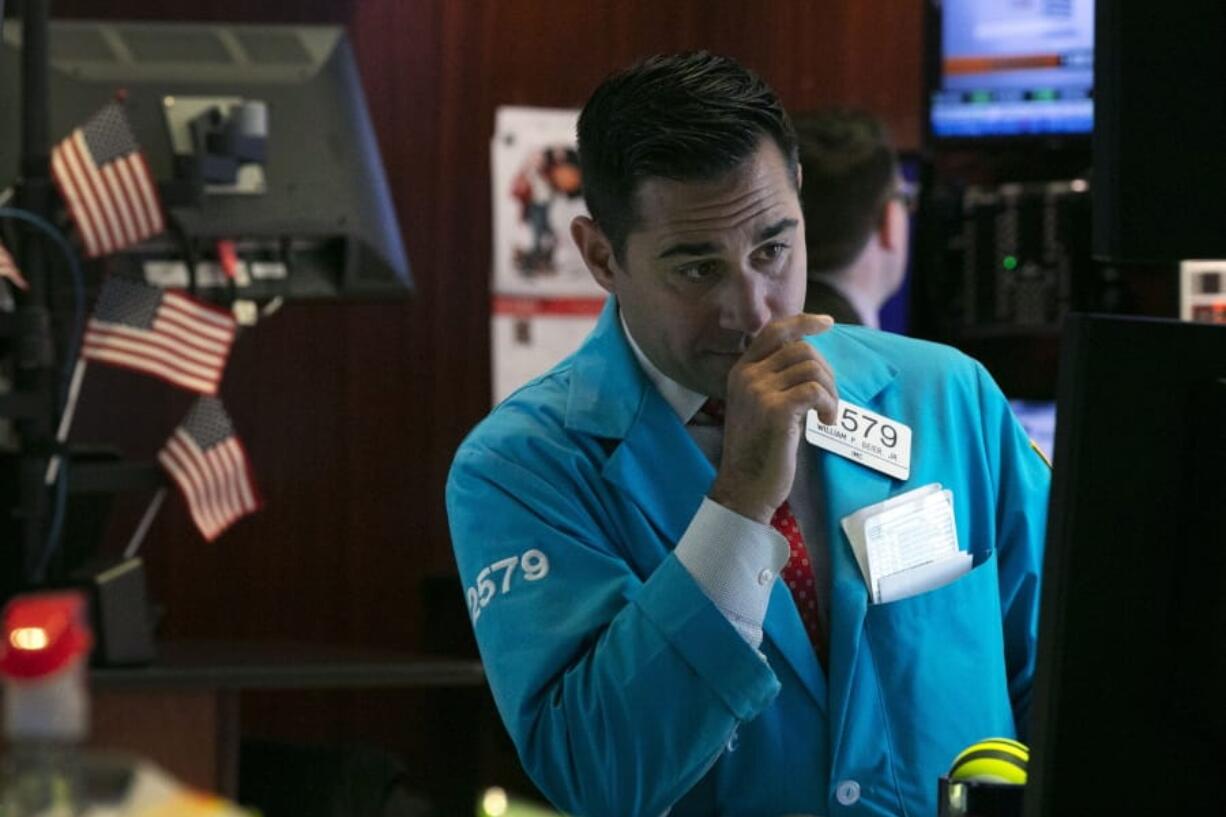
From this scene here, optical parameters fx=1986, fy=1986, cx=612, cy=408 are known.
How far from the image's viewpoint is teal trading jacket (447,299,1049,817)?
179 cm

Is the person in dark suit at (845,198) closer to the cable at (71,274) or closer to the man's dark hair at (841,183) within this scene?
the man's dark hair at (841,183)

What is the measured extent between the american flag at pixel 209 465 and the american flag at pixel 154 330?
0.09 metres

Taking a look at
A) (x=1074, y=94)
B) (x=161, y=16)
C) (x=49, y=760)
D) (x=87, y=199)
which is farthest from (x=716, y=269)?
(x=161, y=16)

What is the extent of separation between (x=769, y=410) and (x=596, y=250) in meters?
0.33

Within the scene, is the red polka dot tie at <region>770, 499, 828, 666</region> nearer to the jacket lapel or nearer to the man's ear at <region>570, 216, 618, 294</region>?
the jacket lapel

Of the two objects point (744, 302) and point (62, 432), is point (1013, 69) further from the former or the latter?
point (744, 302)

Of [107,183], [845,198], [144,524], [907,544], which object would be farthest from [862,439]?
[144,524]

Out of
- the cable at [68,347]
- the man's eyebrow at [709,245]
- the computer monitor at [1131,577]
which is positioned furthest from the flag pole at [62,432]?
the computer monitor at [1131,577]

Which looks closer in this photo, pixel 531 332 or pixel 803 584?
pixel 803 584

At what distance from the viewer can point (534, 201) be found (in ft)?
17.6

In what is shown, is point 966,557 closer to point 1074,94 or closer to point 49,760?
point 49,760

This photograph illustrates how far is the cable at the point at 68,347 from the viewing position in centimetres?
317

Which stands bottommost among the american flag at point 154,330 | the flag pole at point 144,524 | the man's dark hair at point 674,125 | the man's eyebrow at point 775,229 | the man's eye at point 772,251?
the flag pole at point 144,524

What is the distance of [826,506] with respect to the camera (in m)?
1.93
